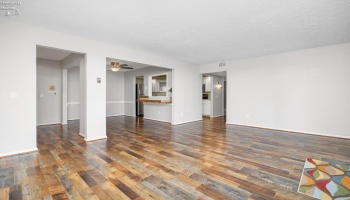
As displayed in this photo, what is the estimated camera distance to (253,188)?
1.96 m

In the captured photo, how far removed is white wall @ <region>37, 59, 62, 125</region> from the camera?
6004 mm

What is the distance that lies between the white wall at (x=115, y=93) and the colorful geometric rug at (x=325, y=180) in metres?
8.23

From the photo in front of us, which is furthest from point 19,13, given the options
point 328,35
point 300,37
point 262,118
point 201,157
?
point 262,118

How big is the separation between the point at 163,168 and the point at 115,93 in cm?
725

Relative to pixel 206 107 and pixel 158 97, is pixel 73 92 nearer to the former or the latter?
pixel 158 97

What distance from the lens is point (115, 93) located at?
29.2 ft

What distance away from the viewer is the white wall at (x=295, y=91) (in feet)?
14.5

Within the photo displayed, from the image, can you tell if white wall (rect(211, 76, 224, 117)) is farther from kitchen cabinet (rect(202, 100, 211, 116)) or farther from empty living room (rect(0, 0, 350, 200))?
empty living room (rect(0, 0, 350, 200))

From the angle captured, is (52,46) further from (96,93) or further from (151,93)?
(151,93)

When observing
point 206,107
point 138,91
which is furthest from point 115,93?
point 206,107

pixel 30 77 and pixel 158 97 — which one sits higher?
pixel 30 77

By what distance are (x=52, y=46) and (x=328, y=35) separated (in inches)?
244

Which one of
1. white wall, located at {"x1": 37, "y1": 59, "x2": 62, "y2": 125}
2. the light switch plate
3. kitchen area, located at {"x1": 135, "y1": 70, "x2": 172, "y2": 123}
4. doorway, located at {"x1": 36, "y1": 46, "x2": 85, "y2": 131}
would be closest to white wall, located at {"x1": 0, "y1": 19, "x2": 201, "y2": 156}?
the light switch plate

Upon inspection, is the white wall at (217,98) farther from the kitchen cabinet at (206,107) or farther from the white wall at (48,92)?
the white wall at (48,92)
